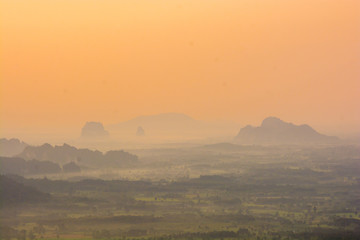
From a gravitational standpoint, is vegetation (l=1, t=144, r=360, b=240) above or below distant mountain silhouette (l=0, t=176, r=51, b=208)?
below

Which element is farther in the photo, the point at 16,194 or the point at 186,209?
A: the point at 16,194

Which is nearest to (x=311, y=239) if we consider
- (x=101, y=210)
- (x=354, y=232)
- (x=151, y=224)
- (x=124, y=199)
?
(x=354, y=232)

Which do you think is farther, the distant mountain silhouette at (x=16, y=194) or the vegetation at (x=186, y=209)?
the distant mountain silhouette at (x=16, y=194)

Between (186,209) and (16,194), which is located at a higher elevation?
(16,194)

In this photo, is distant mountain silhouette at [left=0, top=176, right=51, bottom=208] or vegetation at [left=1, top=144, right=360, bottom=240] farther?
distant mountain silhouette at [left=0, top=176, right=51, bottom=208]

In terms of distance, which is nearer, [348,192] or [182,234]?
[182,234]

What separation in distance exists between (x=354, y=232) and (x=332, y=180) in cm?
8816

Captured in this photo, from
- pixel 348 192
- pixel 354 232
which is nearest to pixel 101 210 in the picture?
pixel 354 232

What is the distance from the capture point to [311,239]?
98.5 metres

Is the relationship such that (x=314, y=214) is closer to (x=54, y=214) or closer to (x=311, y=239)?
(x=311, y=239)

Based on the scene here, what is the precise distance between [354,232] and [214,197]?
174 ft

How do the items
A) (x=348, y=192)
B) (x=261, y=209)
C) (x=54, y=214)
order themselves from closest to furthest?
(x=54, y=214), (x=261, y=209), (x=348, y=192)

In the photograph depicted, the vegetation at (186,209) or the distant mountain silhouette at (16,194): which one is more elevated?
the distant mountain silhouette at (16,194)

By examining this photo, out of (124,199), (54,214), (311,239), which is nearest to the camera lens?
(311,239)
